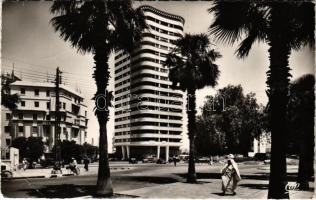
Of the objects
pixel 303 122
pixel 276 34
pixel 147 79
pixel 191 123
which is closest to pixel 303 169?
pixel 303 122

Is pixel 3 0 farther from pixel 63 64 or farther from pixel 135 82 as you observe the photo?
pixel 135 82

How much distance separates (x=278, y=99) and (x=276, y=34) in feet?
5.25

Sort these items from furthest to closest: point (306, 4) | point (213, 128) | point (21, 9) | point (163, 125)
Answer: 1. point (163, 125)
2. point (213, 128)
3. point (21, 9)
4. point (306, 4)

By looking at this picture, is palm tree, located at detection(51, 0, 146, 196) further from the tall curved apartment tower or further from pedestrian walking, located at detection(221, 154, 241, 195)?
pedestrian walking, located at detection(221, 154, 241, 195)

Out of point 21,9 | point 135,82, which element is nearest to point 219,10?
point 21,9

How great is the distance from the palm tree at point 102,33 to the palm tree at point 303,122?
22.7 ft

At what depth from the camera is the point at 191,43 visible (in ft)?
74.6

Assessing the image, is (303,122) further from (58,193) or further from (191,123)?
(58,193)

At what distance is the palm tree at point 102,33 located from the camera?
45.6 ft

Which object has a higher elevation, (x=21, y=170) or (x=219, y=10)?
(x=219, y=10)

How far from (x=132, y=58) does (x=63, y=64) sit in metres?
3.99

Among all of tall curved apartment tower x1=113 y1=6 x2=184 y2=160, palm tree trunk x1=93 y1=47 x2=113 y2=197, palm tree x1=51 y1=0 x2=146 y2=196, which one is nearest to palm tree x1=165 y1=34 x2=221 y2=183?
tall curved apartment tower x1=113 y1=6 x2=184 y2=160

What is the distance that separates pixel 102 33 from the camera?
14.4 m

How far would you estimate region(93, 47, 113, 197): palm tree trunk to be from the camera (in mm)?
14359
